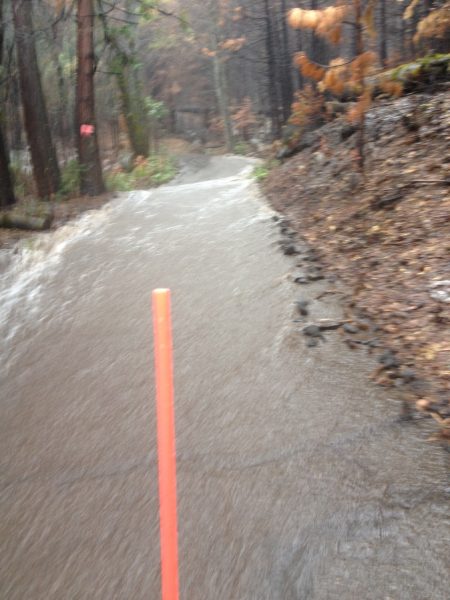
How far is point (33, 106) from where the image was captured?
1350 cm

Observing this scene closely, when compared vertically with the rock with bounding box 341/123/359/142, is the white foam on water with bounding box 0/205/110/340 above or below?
below

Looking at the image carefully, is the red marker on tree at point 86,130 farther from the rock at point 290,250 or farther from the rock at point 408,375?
the rock at point 408,375

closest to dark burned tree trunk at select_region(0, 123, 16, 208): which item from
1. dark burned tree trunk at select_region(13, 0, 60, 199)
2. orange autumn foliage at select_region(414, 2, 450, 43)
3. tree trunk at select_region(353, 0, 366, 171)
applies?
dark burned tree trunk at select_region(13, 0, 60, 199)

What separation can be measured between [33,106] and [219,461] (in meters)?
12.4

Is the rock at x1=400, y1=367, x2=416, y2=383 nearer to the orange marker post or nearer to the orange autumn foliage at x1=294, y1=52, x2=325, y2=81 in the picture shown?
the orange marker post

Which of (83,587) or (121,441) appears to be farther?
(121,441)

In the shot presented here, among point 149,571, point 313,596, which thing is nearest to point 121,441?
point 149,571

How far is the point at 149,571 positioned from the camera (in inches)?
116

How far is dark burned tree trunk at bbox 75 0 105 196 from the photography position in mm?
12812

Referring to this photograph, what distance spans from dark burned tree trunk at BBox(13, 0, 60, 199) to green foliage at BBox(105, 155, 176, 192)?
4872 millimetres

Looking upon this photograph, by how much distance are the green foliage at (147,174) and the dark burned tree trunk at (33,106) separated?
4.87m

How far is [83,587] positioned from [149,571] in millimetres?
360

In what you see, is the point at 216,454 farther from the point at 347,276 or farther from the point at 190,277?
the point at 190,277

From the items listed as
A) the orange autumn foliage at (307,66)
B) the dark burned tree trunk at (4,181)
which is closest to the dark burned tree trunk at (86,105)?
the dark burned tree trunk at (4,181)
